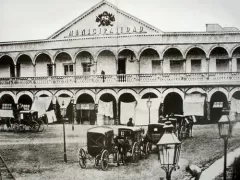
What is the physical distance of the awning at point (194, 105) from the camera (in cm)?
395

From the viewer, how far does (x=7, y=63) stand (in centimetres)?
416

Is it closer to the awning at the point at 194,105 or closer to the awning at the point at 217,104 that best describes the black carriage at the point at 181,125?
the awning at the point at 194,105

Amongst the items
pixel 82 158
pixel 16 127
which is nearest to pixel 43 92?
pixel 16 127

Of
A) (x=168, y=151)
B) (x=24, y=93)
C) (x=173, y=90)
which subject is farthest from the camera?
(x=24, y=93)

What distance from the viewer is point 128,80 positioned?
3.99 metres

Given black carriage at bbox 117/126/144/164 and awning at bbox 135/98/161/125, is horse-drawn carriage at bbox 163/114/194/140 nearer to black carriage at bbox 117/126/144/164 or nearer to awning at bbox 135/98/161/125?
awning at bbox 135/98/161/125

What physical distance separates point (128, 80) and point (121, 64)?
17 cm

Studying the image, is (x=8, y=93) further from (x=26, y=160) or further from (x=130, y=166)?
(x=130, y=166)

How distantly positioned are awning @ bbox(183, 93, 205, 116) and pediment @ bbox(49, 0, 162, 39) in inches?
28.3

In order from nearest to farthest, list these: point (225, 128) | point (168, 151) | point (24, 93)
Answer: point (168, 151), point (225, 128), point (24, 93)

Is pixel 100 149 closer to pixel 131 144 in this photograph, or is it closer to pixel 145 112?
pixel 131 144

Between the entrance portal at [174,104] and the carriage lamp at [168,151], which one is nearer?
the carriage lamp at [168,151]

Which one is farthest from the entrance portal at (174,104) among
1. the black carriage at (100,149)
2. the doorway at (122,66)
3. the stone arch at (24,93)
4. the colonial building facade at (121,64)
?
the stone arch at (24,93)

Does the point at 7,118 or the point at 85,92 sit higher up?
the point at 85,92
